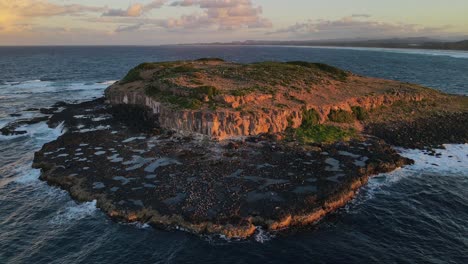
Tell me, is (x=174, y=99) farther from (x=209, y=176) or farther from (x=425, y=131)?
(x=425, y=131)

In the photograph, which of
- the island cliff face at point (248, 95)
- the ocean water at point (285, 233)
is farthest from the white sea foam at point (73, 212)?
the island cliff face at point (248, 95)

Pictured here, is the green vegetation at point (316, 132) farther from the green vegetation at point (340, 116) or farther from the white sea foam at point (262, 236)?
the white sea foam at point (262, 236)

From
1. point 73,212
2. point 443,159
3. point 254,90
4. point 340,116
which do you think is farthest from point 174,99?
point 443,159

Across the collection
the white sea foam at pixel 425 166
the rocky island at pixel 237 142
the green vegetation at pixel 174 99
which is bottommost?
the white sea foam at pixel 425 166

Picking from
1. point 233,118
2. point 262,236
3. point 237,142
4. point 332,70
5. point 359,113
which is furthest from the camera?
point 332,70

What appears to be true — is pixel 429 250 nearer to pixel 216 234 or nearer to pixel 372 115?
pixel 216 234

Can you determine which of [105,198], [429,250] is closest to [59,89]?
[105,198]

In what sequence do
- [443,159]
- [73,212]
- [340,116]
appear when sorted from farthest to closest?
[340,116], [443,159], [73,212]
